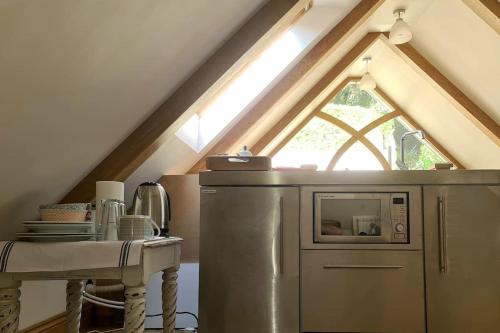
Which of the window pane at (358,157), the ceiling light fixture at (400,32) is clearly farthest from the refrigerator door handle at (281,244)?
the window pane at (358,157)

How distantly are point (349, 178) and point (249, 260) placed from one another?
686mm

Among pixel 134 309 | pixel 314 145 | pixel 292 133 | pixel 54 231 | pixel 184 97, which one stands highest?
pixel 292 133

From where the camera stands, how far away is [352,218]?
233cm

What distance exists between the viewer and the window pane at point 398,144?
17.4 ft

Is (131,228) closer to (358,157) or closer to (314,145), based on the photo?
(314,145)

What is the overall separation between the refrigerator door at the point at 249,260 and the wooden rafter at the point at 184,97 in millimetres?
448

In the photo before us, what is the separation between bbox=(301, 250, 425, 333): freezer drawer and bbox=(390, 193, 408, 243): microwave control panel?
0.08 m

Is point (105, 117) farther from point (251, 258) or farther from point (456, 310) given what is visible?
point (456, 310)

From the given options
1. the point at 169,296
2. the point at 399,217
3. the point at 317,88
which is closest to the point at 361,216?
the point at 399,217

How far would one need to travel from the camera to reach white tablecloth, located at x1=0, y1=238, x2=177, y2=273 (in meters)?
1.37

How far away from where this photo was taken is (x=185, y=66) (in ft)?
7.20

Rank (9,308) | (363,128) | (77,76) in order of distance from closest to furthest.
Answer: (9,308) → (77,76) → (363,128)

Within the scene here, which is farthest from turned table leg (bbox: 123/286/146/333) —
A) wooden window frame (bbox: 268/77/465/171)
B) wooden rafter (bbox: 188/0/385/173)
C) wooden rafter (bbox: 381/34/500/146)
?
wooden window frame (bbox: 268/77/465/171)

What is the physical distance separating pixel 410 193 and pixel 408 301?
0.56 metres
